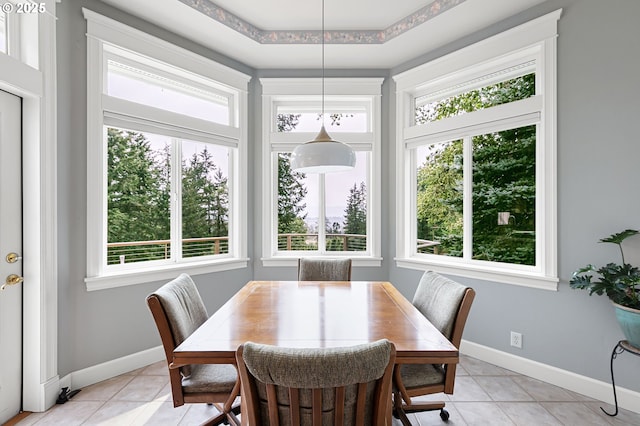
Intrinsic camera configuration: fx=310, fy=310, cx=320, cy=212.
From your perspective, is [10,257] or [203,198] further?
[203,198]

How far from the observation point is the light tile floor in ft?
6.34

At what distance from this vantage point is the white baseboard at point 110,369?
88.3 inches

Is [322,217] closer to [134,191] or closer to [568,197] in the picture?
[134,191]

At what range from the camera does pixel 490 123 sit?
2766 mm

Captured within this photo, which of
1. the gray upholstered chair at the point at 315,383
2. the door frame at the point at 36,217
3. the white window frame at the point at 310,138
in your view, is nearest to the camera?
the gray upholstered chair at the point at 315,383

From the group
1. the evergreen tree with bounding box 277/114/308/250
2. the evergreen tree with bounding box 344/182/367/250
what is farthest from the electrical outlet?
the evergreen tree with bounding box 277/114/308/250

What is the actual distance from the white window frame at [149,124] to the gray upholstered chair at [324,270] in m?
0.93

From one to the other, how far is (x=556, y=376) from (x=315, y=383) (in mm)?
2431

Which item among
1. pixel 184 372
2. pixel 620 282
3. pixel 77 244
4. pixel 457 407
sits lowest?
pixel 457 407

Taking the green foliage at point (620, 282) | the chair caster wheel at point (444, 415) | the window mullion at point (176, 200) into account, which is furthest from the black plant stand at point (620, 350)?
the window mullion at point (176, 200)

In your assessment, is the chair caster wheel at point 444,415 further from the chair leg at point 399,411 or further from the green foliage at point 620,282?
the green foliage at point 620,282

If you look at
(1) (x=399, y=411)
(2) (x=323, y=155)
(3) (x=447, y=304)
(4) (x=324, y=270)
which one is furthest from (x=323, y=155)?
(1) (x=399, y=411)

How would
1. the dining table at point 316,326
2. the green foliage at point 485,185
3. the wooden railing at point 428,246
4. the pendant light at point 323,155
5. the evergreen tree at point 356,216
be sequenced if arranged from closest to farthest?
Result: the dining table at point 316,326 → the pendant light at point 323,155 → the green foliage at point 485,185 → the wooden railing at point 428,246 → the evergreen tree at point 356,216

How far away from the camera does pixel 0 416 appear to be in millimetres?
1893
